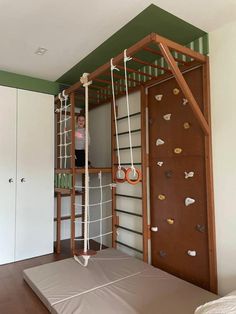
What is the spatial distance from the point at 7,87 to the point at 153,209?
2.44 meters

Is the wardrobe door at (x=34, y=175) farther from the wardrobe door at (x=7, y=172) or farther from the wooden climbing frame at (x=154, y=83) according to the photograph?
the wooden climbing frame at (x=154, y=83)

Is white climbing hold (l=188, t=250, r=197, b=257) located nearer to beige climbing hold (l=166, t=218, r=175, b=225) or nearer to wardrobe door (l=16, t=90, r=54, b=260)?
beige climbing hold (l=166, t=218, r=175, b=225)

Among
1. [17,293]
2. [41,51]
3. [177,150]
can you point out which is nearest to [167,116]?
[177,150]

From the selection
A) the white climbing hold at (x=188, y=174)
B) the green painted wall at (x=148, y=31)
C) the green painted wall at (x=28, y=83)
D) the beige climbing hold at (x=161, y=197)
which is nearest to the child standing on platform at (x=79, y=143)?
the green painted wall at (x=28, y=83)

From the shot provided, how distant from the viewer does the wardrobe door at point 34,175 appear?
318 cm

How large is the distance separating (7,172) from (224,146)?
2575 mm

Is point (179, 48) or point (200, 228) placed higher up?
point (179, 48)

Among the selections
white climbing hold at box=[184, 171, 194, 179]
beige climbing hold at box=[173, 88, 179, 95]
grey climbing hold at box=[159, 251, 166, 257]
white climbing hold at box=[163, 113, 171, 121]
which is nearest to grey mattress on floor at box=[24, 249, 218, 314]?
grey climbing hold at box=[159, 251, 166, 257]

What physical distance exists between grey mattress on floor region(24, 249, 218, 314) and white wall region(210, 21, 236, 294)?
32 centimetres

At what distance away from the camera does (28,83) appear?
333 cm

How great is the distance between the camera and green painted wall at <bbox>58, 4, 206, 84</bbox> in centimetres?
201

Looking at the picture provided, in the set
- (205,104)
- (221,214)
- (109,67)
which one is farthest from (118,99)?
(221,214)

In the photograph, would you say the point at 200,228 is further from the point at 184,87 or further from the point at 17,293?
the point at 17,293

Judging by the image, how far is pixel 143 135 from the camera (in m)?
2.88
